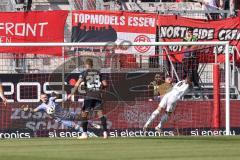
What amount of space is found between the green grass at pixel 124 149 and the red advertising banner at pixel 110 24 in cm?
751

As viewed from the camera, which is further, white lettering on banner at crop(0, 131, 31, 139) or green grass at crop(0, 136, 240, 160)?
white lettering on banner at crop(0, 131, 31, 139)

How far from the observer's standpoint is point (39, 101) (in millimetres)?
25984

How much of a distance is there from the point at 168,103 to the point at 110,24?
14.2 ft

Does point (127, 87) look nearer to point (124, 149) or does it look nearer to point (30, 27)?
point (30, 27)

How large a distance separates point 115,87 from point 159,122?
1.64 m

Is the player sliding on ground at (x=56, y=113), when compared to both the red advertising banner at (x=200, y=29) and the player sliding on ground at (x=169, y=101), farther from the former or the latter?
the red advertising banner at (x=200, y=29)

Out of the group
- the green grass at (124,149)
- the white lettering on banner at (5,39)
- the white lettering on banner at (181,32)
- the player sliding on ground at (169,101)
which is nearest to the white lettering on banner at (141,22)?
the white lettering on banner at (181,32)

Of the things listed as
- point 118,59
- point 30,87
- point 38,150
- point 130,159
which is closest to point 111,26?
point 118,59

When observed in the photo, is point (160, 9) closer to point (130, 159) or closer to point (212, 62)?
point (212, 62)

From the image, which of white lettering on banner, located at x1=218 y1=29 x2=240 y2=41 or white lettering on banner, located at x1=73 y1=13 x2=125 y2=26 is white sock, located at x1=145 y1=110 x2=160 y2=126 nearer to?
white lettering on banner, located at x1=73 y1=13 x2=125 y2=26

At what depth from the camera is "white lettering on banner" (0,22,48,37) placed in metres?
→ 27.7

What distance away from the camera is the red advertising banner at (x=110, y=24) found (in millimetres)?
28125

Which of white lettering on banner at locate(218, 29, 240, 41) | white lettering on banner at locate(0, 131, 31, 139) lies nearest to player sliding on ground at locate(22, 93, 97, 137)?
white lettering on banner at locate(0, 131, 31, 139)

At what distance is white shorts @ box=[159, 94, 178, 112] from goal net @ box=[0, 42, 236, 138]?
2.72 ft
